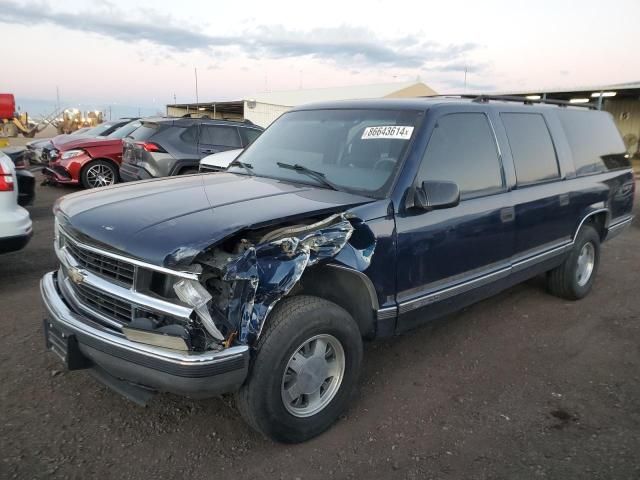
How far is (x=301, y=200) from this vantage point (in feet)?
9.91

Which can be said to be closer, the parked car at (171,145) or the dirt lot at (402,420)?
the dirt lot at (402,420)

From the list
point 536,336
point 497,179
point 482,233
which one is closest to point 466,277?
point 482,233

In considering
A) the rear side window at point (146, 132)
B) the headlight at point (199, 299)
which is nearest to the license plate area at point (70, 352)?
the headlight at point (199, 299)

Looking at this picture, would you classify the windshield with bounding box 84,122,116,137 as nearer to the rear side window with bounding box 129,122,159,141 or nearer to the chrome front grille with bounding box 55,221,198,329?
the rear side window with bounding box 129,122,159,141

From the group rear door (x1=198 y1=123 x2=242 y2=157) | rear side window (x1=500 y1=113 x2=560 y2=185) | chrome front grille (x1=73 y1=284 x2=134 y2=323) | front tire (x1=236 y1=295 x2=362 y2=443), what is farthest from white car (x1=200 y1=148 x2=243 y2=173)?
front tire (x1=236 y1=295 x2=362 y2=443)

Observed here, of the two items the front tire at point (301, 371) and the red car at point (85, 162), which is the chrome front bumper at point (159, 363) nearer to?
the front tire at point (301, 371)

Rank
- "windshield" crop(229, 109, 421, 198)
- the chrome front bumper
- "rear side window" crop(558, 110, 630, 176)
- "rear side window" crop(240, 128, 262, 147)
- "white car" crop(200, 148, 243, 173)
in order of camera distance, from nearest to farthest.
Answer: the chrome front bumper < "windshield" crop(229, 109, 421, 198) < "rear side window" crop(558, 110, 630, 176) < "white car" crop(200, 148, 243, 173) < "rear side window" crop(240, 128, 262, 147)

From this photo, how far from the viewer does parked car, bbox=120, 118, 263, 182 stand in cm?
881

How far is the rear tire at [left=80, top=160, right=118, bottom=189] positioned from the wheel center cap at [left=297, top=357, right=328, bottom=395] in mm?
8943

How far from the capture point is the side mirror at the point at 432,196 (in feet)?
10.3

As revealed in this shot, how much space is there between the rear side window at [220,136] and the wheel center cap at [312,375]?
7.49 m

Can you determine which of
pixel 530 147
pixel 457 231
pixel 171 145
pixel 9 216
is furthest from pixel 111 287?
pixel 171 145

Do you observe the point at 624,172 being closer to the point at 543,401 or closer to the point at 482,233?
the point at 482,233

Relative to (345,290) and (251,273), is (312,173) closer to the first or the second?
(345,290)
